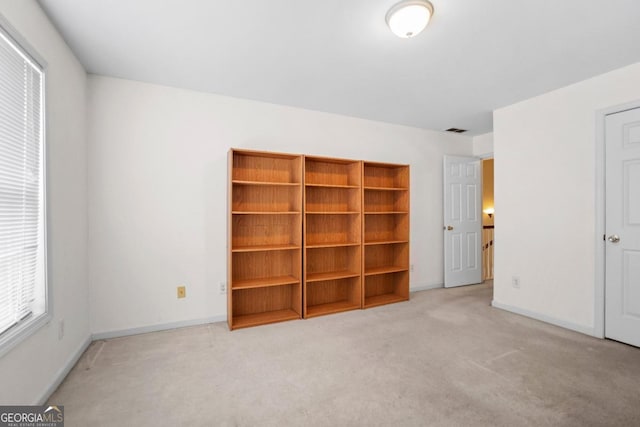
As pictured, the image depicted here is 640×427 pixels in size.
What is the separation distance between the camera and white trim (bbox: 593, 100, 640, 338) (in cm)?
268

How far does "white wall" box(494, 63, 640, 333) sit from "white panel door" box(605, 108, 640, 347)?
0.12 m

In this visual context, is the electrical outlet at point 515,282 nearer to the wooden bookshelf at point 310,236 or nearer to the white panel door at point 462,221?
the white panel door at point 462,221

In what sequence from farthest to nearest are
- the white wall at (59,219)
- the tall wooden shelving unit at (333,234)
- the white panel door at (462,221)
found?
the white panel door at (462,221)
the tall wooden shelving unit at (333,234)
the white wall at (59,219)

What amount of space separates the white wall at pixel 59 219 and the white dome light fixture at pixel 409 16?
210 cm

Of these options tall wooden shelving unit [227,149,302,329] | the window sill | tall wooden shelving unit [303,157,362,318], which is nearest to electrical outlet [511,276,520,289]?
tall wooden shelving unit [303,157,362,318]

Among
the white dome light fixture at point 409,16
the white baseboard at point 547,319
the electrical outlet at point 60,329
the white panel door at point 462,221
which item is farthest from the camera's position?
the white panel door at point 462,221

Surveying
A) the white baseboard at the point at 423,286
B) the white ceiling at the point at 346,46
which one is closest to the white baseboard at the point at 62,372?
the white ceiling at the point at 346,46

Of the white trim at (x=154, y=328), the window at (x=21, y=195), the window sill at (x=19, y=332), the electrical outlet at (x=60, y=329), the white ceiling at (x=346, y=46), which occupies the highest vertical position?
the white ceiling at (x=346, y=46)

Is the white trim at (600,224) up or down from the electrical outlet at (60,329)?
up

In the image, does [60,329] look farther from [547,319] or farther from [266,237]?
[547,319]

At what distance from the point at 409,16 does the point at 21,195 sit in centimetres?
251

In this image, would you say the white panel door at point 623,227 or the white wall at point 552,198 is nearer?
the white panel door at point 623,227

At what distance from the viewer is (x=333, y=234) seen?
365cm

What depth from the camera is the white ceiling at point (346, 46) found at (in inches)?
72.5
